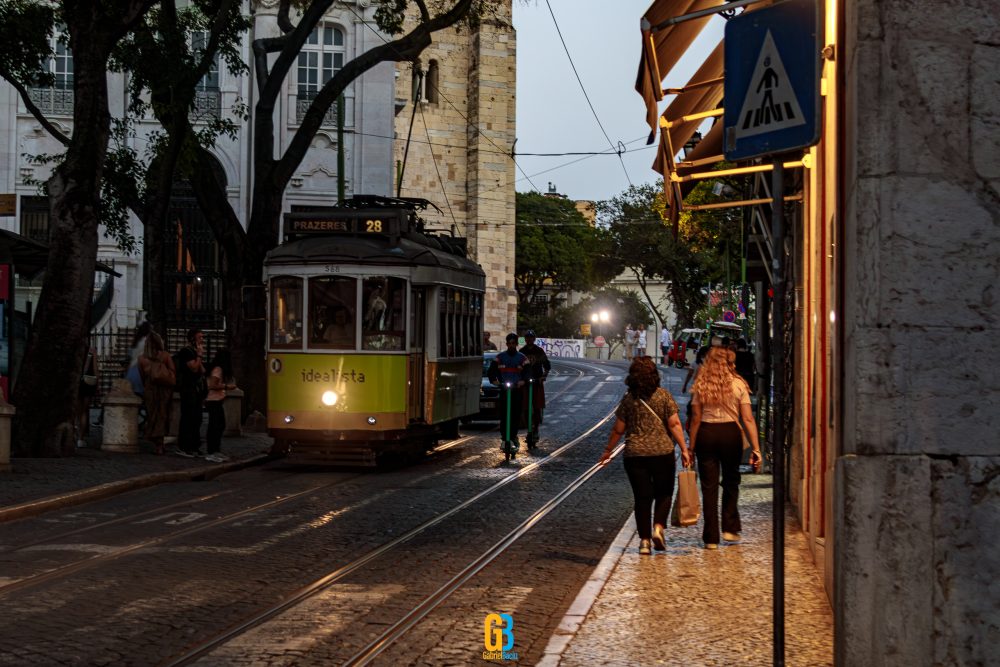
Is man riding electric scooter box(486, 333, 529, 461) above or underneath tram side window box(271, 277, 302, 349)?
underneath

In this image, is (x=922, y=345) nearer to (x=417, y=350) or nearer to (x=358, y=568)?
(x=358, y=568)

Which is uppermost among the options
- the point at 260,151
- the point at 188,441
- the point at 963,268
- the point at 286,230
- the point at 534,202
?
the point at 534,202

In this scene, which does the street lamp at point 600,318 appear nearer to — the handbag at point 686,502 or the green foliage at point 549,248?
the green foliage at point 549,248

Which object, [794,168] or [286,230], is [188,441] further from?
[794,168]

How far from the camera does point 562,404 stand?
3516cm

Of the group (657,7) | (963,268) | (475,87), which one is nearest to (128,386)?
(657,7)

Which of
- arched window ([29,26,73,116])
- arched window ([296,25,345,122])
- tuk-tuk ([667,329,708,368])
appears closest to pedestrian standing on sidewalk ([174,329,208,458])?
arched window ([29,26,73,116])

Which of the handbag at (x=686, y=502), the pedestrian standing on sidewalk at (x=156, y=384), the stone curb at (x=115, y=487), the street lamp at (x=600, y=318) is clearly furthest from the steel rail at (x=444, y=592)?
the street lamp at (x=600, y=318)

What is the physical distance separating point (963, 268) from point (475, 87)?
54745 millimetres

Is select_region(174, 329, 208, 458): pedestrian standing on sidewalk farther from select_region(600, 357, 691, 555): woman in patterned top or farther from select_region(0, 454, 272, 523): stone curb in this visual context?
select_region(600, 357, 691, 555): woman in patterned top

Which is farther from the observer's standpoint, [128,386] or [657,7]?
[128,386]

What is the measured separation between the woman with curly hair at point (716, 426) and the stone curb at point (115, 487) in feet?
21.0

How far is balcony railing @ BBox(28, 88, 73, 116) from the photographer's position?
36.8 meters

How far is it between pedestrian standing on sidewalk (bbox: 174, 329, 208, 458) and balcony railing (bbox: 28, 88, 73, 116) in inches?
757
